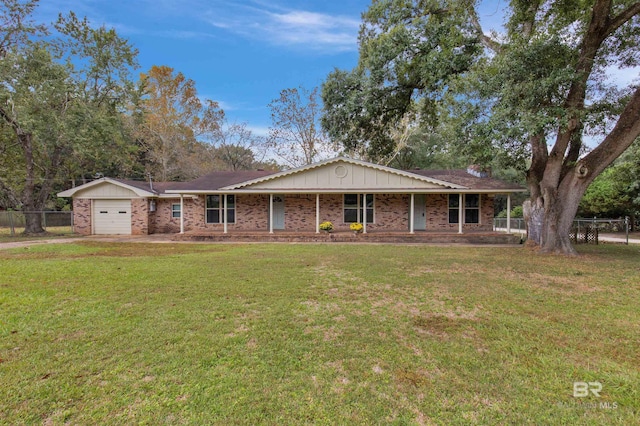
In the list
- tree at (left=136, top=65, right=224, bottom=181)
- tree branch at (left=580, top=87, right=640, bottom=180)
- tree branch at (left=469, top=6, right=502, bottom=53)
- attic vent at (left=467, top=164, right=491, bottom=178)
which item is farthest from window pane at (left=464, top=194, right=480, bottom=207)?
tree at (left=136, top=65, right=224, bottom=181)

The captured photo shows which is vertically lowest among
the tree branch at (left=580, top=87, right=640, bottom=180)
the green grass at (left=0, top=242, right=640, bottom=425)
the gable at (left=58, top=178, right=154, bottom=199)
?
the green grass at (left=0, top=242, right=640, bottom=425)

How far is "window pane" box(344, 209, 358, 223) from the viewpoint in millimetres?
16781

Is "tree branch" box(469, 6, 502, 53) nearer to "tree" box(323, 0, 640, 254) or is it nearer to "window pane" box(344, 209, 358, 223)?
"tree" box(323, 0, 640, 254)

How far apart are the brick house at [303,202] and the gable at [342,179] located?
47 mm

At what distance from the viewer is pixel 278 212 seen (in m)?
17.2

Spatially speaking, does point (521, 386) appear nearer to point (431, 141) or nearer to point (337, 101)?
point (337, 101)

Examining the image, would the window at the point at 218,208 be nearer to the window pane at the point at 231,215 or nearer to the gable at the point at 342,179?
the window pane at the point at 231,215

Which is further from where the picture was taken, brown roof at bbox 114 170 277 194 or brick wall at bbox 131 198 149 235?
brick wall at bbox 131 198 149 235

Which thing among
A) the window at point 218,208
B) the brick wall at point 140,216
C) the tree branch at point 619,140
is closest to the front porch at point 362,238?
the window at point 218,208

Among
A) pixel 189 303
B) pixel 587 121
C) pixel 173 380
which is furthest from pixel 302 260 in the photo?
pixel 587 121

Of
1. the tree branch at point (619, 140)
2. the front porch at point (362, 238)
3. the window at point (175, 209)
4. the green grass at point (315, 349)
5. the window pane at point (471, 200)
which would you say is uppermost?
the tree branch at point (619, 140)

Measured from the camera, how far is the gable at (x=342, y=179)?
15.4 m

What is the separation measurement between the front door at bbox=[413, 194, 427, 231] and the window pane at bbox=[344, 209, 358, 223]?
305 cm
